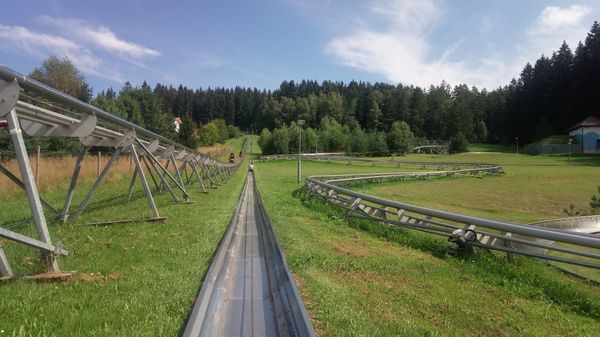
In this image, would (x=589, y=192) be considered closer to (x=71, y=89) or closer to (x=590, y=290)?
(x=590, y=290)

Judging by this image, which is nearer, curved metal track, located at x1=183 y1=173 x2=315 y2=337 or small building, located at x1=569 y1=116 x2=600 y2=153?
curved metal track, located at x1=183 y1=173 x2=315 y2=337

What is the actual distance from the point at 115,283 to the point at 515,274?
643 cm

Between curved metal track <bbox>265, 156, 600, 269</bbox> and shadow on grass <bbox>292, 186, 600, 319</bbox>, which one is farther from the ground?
curved metal track <bbox>265, 156, 600, 269</bbox>

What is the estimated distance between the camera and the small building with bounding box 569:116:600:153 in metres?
87.8

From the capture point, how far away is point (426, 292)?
6340mm

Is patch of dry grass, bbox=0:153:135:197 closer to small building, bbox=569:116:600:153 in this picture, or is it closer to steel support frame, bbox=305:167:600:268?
steel support frame, bbox=305:167:600:268

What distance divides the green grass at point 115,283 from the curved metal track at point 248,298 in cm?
20

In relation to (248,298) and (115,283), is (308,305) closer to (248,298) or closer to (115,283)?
(248,298)

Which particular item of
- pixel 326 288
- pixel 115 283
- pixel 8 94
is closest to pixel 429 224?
pixel 326 288

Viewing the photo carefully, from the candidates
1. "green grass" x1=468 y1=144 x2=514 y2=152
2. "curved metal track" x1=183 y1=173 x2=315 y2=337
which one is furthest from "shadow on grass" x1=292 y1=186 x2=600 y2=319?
"green grass" x1=468 y1=144 x2=514 y2=152

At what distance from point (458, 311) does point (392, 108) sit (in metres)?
147

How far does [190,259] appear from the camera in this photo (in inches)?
281

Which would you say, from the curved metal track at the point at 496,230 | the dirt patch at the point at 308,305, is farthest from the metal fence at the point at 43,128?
the curved metal track at the point at 496,230

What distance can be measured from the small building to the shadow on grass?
94.4 meters
